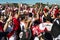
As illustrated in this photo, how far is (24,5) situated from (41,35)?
1.21 meters

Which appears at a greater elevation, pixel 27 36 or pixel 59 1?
pixel 59 1

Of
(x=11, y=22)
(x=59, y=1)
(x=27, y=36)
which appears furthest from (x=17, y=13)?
(x=59, y=1)

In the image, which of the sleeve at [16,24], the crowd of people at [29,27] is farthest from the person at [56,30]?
the sleeve at [16,24]

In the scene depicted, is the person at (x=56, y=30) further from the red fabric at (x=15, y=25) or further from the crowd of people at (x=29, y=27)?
the red fabric at (x=15, y=25)

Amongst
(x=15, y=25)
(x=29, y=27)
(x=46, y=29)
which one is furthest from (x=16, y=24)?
(x=46, y=29)

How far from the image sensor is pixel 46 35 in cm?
510

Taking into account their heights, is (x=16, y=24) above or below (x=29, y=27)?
above

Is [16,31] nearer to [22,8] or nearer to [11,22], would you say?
[11,22]

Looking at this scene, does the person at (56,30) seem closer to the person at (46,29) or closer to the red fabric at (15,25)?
the person at (46,29)

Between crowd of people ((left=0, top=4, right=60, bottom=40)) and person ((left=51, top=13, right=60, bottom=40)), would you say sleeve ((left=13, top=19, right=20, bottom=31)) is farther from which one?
person ((left=51, top=13, right=60, bottom=40))

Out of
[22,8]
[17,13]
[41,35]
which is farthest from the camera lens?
[22,8]

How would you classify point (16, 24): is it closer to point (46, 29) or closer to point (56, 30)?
point (46, 29)

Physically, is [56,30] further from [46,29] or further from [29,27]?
[29,27]

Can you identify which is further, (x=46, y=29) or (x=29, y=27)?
(x=29, y=27)
